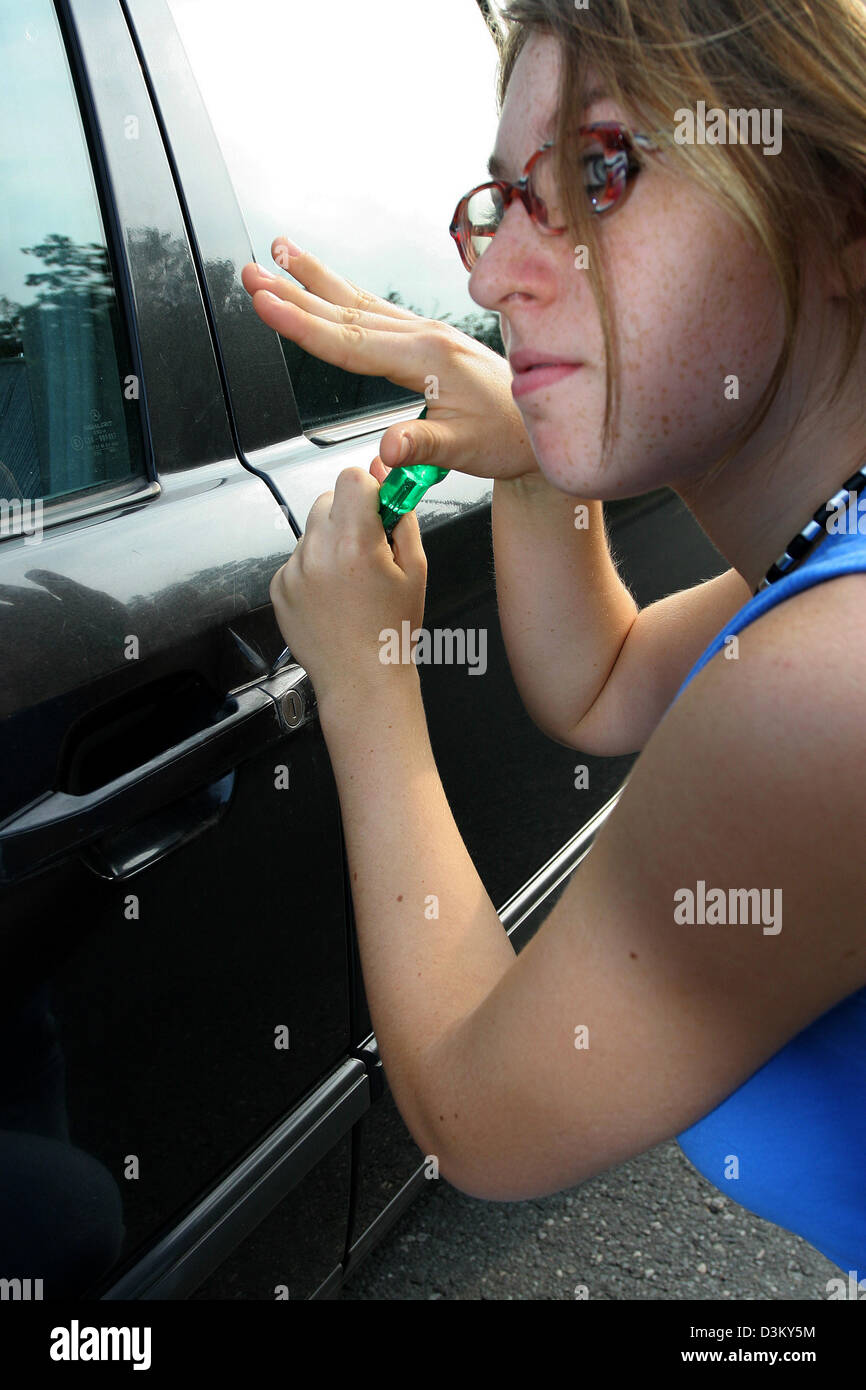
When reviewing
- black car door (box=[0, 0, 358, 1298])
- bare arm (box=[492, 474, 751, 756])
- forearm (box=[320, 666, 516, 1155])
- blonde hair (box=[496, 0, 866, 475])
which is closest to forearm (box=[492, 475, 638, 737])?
bare arm (box=[492, 474, 751, 756])

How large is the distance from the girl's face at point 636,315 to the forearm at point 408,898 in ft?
0.88

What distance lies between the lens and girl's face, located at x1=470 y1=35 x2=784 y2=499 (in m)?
0.84

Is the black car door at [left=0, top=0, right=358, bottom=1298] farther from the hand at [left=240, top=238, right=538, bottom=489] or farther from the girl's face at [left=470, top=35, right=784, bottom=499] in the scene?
the girl's face at [left=470, top=35, right=784, bottom=499]

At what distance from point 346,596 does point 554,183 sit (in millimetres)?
380

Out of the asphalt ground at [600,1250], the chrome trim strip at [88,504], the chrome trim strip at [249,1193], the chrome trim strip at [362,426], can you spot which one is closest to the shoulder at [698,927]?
the chrome trim strip at [249,1193]

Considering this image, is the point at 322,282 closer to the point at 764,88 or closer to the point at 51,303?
the point at 51,303

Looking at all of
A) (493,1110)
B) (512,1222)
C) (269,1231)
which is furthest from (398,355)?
(512,1222)

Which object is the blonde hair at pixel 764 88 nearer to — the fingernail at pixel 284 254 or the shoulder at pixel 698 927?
the shoulder at pixel 698 927

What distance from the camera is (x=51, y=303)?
1212 millimetres

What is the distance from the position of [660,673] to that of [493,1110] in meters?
0.68

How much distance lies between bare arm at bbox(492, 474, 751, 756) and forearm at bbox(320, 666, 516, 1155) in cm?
37

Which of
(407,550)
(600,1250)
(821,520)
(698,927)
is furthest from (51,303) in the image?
(600,1250)

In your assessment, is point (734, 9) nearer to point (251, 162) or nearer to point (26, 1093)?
point (251, 162)

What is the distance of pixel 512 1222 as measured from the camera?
206 centimetres
